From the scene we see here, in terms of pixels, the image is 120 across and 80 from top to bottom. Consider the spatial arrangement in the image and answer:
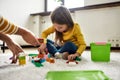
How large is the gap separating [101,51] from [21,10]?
1.91 metres

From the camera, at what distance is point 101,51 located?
52.0 inches

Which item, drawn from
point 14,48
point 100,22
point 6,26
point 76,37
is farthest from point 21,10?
point 6,26

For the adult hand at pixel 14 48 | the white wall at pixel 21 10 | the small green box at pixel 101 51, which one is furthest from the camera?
the white wall at pixel 21 10

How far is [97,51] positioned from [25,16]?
1885 millimetres

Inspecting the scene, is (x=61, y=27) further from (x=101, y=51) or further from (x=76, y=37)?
(x=101, y=51)

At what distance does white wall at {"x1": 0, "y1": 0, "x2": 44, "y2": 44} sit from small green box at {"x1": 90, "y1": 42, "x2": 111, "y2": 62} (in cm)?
174

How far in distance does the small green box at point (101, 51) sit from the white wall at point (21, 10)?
68.5 inches

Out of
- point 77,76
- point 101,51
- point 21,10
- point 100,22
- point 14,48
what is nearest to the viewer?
point 77,76

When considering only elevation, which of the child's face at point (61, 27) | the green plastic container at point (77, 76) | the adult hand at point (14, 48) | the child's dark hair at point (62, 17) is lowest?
the green plastic container at point (77, 76)

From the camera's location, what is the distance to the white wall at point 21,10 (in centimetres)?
272

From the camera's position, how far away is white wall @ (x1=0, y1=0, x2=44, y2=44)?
107 inches

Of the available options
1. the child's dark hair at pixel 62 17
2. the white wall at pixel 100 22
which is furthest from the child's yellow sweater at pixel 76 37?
the white wall at pixel 100 22

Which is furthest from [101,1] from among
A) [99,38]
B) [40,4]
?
[40,4]

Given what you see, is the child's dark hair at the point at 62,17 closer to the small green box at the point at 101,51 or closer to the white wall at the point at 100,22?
the small green box at the point at 101,51
